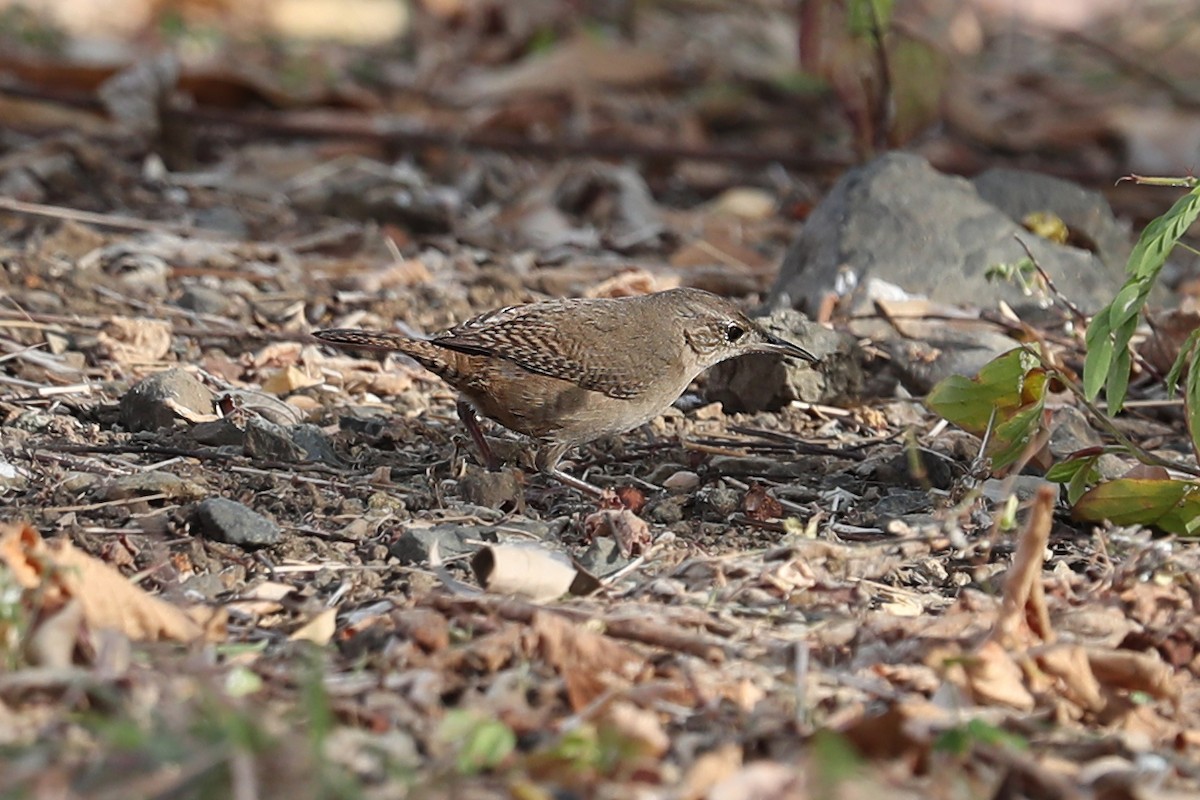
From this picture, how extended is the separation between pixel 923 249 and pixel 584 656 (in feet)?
12.9

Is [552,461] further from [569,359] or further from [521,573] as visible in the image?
[521,573]

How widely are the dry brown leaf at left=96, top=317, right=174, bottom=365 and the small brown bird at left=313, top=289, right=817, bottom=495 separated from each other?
113 centimetres

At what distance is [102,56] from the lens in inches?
436

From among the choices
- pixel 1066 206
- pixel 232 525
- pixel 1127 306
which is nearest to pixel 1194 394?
pixel 1127 306

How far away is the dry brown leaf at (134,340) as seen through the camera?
627cm

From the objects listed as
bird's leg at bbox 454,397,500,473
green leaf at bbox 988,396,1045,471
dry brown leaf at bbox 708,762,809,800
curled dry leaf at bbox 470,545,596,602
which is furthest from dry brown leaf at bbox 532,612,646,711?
bird's leg at bbox 454,397,500,473

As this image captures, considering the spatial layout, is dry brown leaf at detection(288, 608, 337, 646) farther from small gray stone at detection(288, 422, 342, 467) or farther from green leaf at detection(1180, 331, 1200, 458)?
green leaf at detection(1180, 331, 1200, 458)

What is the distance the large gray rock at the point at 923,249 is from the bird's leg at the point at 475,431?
1.83 m

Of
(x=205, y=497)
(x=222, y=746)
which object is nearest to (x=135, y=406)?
(x=205, y=497)

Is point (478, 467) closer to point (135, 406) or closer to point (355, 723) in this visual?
point (135, 406)

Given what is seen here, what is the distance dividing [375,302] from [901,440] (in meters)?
2.55

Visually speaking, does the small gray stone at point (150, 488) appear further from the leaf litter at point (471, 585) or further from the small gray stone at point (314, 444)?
the small gray stone at point (314, 444)

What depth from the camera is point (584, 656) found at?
368 cm

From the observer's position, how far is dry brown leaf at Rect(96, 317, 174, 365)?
627 centimetres
